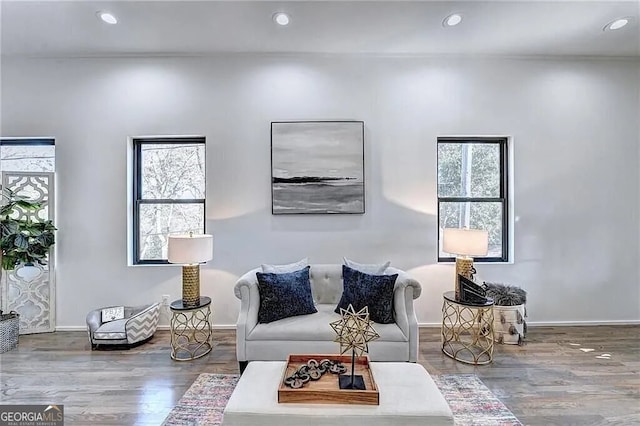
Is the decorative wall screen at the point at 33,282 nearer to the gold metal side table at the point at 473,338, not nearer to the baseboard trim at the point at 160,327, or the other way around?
the baseboard trim at the point at 160,327

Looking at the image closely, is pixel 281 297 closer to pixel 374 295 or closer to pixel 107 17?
pixel 374 295

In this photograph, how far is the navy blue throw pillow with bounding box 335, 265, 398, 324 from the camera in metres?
2.57

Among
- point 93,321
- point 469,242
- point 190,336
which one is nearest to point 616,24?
point 469,242

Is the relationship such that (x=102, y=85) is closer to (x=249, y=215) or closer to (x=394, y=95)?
(x=249, y=215)

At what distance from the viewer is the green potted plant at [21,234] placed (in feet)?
10.2

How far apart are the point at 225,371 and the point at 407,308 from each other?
154 cm

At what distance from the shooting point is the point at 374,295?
A: 2.58m

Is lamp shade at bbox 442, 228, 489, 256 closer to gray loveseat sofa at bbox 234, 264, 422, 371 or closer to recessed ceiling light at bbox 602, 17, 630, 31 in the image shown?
gray loveseat sofa at bbox 234, 264, 422, 371

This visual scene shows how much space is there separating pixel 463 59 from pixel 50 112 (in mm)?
4516

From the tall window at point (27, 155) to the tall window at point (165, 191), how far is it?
929 mm

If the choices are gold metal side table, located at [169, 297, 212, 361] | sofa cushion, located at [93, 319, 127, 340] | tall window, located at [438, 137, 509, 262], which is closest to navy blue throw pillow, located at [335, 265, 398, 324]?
gold metal side table, located at [169, 297, 212, 361]

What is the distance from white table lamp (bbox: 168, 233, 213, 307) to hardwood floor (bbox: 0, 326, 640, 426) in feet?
1.85

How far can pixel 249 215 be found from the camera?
11.7 feet

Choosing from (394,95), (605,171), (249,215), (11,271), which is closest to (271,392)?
(249,215)
